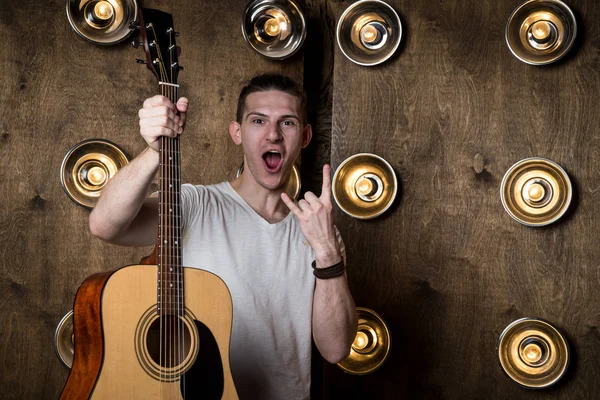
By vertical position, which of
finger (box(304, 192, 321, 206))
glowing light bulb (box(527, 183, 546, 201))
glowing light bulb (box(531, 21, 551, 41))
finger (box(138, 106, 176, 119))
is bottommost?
finger (box(304, 192, 321, 206))

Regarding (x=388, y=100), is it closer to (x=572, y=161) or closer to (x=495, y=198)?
(x=495, y=198)

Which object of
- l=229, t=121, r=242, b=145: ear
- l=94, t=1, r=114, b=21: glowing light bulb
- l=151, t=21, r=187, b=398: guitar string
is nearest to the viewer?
l=151, t=21, r=187, b=398: guitar string

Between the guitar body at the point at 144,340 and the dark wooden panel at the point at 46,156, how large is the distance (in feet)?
3.91

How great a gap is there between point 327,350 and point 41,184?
1.40 metres

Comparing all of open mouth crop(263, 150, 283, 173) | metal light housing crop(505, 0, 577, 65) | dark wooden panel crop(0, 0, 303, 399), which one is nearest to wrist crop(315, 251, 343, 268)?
open mouth crop(263, 150, 283, 173)

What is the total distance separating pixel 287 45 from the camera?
9.82ft

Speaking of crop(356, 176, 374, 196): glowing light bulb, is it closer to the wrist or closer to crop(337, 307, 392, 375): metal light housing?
crop(337, 307, 392, 375): metal light housing

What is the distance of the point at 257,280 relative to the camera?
202cm

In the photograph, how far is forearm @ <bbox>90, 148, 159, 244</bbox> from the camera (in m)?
1.65

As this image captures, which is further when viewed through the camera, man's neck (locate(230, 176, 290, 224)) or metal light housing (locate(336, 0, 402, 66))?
metal light housing (locate(336, 0, 402, 66))

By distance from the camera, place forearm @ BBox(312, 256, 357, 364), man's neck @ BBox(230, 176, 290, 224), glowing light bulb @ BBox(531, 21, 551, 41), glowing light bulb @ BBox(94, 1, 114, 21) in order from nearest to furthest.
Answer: forearm @ BBox(312, 256, 357, 364), man's neck @ BBox(230, 176, 290, 224), glowing light bulb @ BBox(94, 1, 114, 21), glowing light bulb @ BBox(531, 21, 551, 41)

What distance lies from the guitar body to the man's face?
0.65 metres

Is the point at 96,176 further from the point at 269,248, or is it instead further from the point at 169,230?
the point at 169,230

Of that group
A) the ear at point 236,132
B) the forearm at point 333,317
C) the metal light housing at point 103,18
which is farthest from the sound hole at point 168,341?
the metal light housing at point 103,18
